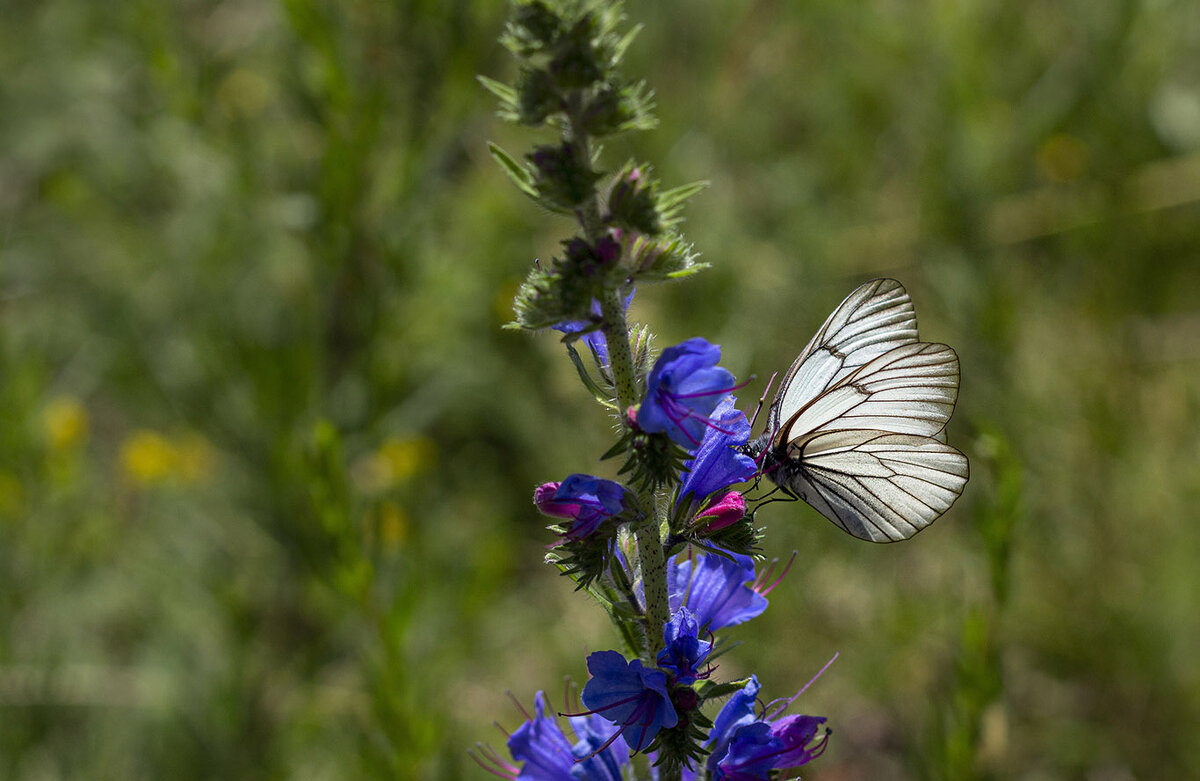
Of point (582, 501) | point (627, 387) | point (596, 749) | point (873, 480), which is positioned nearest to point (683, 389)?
point (627, 387)

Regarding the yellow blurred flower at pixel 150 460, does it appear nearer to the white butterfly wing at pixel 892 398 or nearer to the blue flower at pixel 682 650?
the white butterfly wing at pixel 892 398

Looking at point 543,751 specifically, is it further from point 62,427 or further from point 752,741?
point 62,427

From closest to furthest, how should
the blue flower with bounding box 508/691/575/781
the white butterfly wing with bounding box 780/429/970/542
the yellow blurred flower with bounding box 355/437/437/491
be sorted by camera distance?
1. the blue flower with bounding box 508/691/575/781
2. the white butterfly wing with bounding box 780/429/970/542
3. the yellow blurred flower with bounding box 355/437/437/491

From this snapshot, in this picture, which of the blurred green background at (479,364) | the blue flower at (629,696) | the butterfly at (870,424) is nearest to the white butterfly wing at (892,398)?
the butterfly at (870,424)

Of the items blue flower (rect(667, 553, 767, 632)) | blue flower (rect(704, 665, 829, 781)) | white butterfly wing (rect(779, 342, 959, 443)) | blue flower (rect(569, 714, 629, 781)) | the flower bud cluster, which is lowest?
blue flower (rect(704, 665, 829, 781))

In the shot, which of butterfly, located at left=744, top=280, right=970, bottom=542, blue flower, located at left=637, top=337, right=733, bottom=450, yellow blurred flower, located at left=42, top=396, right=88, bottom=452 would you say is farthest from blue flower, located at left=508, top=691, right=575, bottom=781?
yellow blurred flower, located at left=42, top=396, right=88, bottom=452

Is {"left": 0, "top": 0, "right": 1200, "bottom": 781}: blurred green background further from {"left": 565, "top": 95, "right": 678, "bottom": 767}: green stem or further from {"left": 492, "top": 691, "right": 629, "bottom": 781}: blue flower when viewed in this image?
{"left": 565, "top": 95, "right": 678, "bottom": 767}: green stem

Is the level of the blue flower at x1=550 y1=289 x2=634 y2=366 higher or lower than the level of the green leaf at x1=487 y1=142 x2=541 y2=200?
lower

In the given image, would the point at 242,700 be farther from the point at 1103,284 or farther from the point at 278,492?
the point at 1103,284
